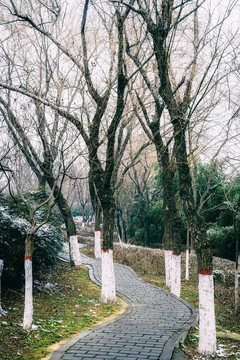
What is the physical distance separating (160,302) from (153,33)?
761 cm

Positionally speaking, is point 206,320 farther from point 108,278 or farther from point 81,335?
point 108,278

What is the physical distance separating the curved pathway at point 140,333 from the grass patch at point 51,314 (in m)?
0.57

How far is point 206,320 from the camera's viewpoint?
22.6 ft

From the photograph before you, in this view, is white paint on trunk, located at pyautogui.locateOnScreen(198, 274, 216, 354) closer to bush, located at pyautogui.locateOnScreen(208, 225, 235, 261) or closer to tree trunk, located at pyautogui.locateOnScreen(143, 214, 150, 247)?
bush, located at pyautogui.locateOnScreen(208, 225, 235, 261)

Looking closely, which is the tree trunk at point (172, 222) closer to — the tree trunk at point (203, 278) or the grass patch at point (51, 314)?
the grass patch at point (51, 314)

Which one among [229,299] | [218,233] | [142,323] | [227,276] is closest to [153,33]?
[142,323]

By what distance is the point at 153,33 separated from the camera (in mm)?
8844

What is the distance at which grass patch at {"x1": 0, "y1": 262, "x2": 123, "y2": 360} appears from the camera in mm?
6534

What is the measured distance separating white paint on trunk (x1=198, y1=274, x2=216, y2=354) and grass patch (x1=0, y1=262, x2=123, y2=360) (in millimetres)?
2776

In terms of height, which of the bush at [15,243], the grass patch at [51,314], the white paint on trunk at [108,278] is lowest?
the grass patch at [51,314]

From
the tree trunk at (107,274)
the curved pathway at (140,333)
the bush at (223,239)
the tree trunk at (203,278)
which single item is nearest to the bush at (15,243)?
the tree trunk at (107,274)

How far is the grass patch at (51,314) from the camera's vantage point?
257 inches

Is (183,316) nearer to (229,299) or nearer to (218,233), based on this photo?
(229,299)

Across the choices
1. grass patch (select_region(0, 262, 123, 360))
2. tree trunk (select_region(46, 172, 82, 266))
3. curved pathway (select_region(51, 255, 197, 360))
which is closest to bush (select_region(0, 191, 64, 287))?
grass patch (select_region(0, 262, 123, 360))
